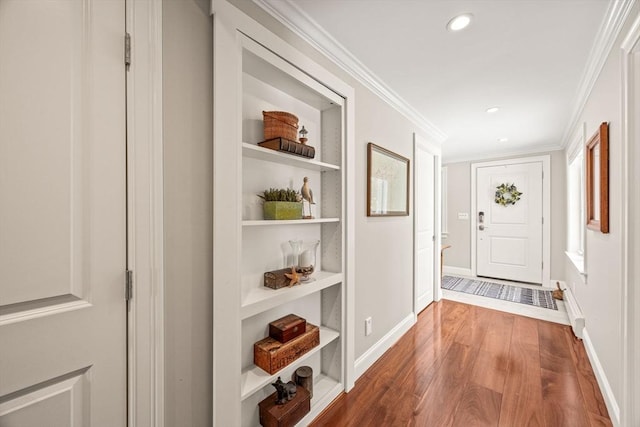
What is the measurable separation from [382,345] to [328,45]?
7.73ft

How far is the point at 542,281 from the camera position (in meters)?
4.21

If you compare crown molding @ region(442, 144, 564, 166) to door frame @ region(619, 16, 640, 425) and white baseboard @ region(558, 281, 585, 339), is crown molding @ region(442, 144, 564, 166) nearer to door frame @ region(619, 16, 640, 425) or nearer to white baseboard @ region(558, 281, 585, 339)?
white baseboard @ region(558, 281, 585, 339)

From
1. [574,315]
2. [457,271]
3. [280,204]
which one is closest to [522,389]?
[574,315]

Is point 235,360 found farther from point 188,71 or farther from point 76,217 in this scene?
point 188,71

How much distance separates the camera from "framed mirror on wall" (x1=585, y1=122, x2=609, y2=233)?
1655 mm

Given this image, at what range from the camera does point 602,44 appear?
62.0 inches

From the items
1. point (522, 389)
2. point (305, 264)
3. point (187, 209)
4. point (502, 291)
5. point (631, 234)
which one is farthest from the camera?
point (502, 291)

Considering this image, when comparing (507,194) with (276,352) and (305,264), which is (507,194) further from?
(276,352)

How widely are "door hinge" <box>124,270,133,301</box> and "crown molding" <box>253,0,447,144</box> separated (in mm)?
1323

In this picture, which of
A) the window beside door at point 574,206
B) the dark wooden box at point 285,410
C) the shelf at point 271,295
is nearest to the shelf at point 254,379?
the dark wooden box at point 285,410

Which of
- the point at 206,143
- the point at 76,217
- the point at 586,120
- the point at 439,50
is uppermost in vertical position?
the point at 439,50

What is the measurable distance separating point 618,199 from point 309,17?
2.04 metres

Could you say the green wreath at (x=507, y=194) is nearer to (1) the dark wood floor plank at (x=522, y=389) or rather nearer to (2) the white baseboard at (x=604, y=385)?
(2) the white baseboard at (x=604, y=385)

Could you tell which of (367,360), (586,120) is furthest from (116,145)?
(586,120)
